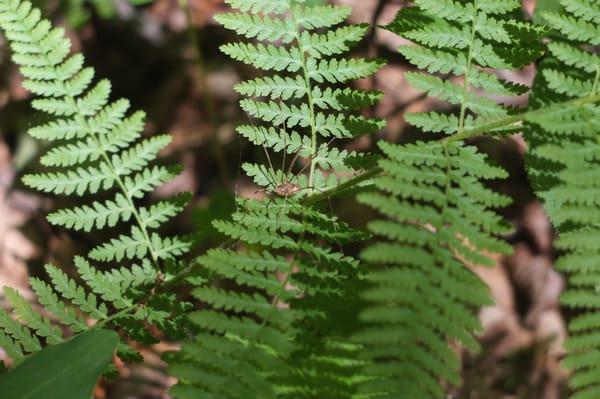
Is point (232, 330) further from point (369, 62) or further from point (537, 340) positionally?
point (537, 340)

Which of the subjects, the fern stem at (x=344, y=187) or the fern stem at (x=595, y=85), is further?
the fern stem at (x=344, y=187)

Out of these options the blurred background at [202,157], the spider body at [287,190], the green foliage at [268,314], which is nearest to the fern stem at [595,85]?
the green foliage at [268,314]

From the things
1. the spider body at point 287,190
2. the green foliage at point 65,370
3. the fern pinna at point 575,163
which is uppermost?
the fern pinna at point 575,163

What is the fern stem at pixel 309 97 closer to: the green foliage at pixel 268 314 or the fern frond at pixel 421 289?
the green foliage at pixel 268 314

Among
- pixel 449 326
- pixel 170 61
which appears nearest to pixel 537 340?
pixel 449 326

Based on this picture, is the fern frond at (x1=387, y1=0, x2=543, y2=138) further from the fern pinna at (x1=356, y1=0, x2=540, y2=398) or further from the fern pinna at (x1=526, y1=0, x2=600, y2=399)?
the fern pinna at (x1=526, y1=0, x2=600, y2=399)

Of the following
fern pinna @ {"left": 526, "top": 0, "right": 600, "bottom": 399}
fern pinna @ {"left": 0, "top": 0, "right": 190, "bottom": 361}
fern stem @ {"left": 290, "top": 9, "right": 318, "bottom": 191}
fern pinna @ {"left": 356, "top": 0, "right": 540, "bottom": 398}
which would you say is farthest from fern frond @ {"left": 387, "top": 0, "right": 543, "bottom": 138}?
fern pinna @ {"left": 0, "top": 0, "right": 190, "bottom": 361}

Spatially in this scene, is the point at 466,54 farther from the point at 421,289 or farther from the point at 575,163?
the point at 421,289
